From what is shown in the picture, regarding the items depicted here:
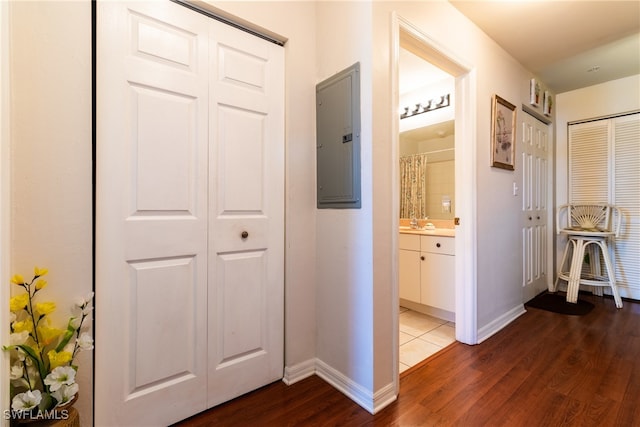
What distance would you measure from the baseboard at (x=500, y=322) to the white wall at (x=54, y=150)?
94.3 inches

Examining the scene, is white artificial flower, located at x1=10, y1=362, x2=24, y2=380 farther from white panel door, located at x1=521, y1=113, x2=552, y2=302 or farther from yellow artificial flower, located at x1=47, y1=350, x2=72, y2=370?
white panel door, located at x1=521, y1=113, x2=552, y2=302

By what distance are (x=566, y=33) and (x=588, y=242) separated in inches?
81.7

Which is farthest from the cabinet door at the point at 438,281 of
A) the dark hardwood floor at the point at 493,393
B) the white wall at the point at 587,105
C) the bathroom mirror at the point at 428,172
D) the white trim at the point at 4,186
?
the white trim at the point at 4,186

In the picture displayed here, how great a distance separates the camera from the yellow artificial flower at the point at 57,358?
95 cm

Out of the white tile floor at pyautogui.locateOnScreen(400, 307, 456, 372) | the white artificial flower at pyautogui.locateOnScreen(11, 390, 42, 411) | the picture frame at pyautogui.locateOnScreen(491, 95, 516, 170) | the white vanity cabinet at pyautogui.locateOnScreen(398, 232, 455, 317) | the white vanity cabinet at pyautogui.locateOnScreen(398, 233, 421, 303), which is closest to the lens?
the white artificial flower at pyautogui.locateOnScreen(11, 390, 42, 411)

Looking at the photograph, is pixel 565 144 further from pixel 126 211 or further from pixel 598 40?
pixel 126 211

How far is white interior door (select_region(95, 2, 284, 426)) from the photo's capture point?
1.14 m

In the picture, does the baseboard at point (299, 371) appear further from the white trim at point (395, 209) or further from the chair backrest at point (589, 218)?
the chair backrest at point (589, 218)

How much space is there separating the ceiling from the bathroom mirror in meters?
0.88

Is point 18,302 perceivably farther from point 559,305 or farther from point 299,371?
point 559,305

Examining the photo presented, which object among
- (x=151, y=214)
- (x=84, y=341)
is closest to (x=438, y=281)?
(x=151, y=214)

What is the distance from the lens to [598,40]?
235cm

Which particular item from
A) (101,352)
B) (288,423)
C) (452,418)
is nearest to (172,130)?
(101,352)

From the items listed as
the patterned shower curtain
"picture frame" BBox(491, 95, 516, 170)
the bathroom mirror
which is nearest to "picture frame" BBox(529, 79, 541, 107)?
"picture frame" BBox(491, 95, 516, 170)
